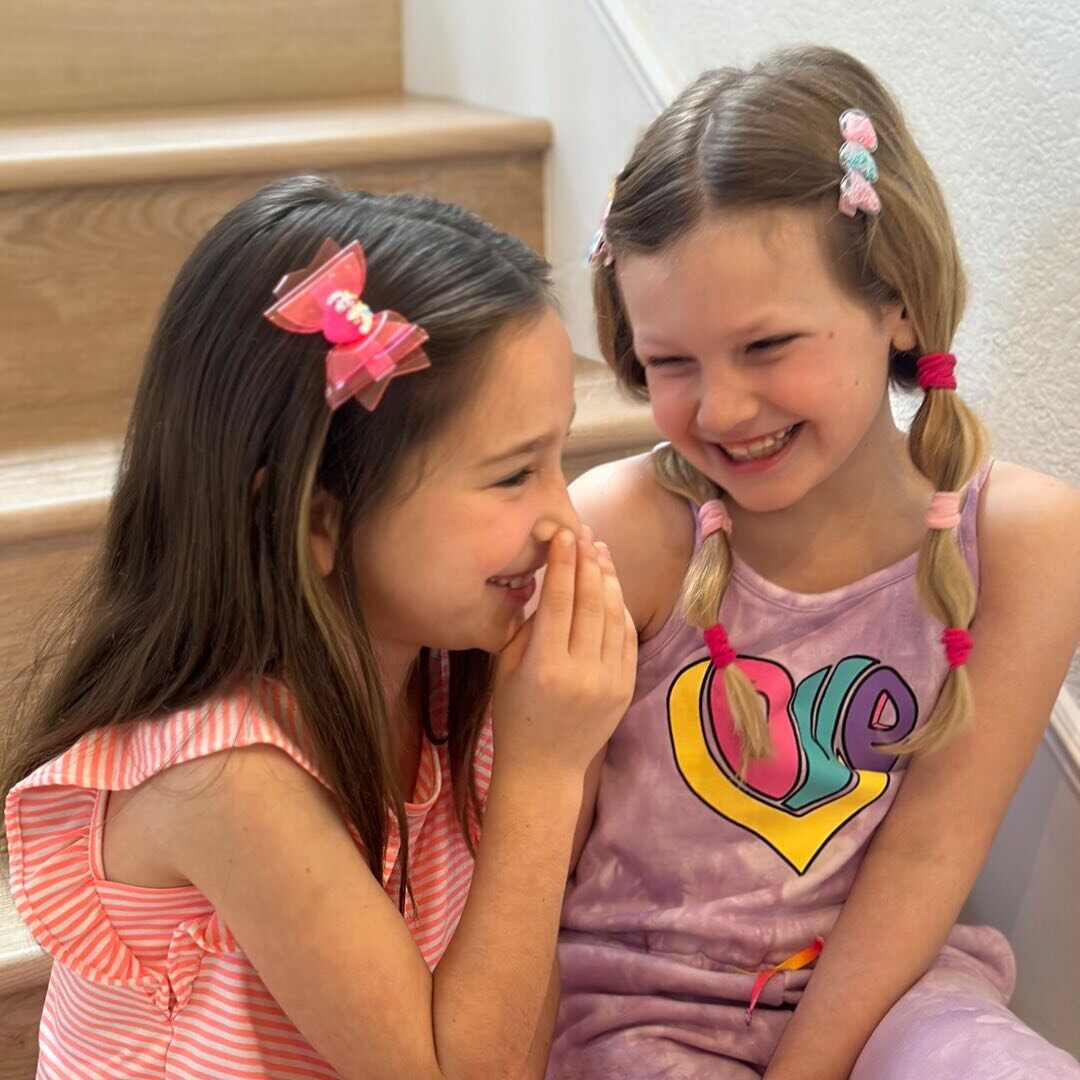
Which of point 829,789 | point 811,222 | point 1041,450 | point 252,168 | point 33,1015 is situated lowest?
point 33,1015

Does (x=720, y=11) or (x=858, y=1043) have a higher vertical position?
(x=720, y=11)

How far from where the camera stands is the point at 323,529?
890mm

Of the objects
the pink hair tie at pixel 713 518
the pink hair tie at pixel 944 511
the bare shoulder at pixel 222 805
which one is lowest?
the bare shoulder at pixel 222 805

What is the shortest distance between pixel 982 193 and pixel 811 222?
327mm

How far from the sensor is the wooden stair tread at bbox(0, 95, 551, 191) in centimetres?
144

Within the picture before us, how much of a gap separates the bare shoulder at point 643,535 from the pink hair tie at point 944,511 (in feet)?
0.63

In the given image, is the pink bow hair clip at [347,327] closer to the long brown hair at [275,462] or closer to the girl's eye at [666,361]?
the long brown hair at [275,462]

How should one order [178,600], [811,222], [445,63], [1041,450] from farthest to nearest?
[445,63] → [1041,450] → [811,222] → [178,600]

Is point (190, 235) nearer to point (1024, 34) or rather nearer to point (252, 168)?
point (252, 168)

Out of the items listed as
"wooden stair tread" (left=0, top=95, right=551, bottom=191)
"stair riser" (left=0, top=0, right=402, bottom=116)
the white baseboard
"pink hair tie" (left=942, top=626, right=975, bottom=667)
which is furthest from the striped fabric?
"stair riser" (left=0, top=0, right=402, bottom=116)

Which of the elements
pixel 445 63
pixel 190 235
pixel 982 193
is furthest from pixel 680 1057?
pixel 445 63

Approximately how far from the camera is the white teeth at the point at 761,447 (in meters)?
1.05

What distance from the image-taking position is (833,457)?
1060mm

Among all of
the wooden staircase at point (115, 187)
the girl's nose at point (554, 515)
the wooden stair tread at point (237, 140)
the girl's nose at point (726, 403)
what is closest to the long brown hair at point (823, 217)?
the girl's nose at point (726, 403)
